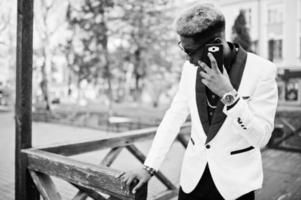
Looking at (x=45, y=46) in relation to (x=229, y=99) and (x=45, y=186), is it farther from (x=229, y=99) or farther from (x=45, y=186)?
(x=229, y=99)

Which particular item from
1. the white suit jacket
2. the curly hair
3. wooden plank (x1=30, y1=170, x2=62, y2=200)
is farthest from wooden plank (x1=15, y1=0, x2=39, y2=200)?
the curly hair

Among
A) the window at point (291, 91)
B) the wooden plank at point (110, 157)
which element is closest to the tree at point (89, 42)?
the window at point (291, 91)

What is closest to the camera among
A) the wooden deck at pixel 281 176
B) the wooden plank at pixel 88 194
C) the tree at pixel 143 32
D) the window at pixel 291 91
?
the wooden plank at pixel 88 194

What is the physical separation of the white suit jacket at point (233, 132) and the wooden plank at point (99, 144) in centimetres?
118

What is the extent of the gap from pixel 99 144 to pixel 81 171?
1.03 meters

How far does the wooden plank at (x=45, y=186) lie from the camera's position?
213 centimetres

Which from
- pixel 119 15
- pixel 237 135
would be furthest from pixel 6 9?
pixel 119 15

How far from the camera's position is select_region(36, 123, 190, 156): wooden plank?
253cm

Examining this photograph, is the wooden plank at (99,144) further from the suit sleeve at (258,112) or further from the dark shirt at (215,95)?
the suit sleeve at (258,112)

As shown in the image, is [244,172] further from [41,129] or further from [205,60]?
[41,129]

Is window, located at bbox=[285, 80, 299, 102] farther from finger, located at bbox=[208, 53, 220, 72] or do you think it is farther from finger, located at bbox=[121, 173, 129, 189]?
finger, located at bbox=[208, 53, 220, 72]

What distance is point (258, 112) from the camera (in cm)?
132

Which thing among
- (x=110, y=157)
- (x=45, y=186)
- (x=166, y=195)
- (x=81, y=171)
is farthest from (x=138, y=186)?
(x=166, y=195)

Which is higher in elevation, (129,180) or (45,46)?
(45,46)
